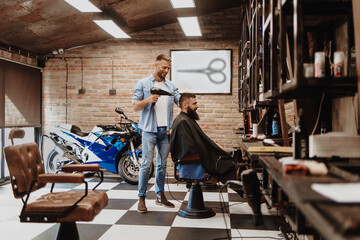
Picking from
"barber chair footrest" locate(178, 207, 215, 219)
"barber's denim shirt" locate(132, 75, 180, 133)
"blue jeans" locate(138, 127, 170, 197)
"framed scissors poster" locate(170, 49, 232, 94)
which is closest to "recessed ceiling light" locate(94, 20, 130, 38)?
"barber's denim shirt" locate(132, 75, 180, 133)

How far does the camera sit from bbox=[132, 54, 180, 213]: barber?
345 centimetres

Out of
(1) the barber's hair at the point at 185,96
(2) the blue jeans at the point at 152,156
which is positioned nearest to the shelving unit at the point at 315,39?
(1) the barber's hair at the point at 185,96

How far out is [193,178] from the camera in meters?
3.04

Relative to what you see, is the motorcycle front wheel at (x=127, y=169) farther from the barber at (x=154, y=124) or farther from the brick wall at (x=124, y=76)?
the barber at (x=154, y=124)

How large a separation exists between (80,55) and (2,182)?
2.58 meters

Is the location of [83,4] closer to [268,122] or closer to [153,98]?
[153,98]

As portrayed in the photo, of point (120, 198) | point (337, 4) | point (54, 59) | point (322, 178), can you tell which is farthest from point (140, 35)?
point (322, 178)

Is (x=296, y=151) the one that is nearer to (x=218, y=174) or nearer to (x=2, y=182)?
(x=218, y=174)

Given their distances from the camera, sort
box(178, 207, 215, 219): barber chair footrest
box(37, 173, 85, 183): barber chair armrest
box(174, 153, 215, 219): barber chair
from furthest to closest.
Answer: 1. box(178, 207, 215, 219): barber chair footrest
2. box(174, 153, 215, 219): barber chair
3. box(37, 173, 85, 183): barber chair armrest

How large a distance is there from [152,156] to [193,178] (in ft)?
2.19

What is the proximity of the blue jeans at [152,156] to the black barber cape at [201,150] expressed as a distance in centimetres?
35

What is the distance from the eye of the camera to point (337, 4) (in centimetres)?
166

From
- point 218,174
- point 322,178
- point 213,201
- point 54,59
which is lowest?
point 213,201

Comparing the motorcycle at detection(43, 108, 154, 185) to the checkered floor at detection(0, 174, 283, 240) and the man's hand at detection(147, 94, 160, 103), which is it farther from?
the man's hand at detection(147, 94, 160, 103)
